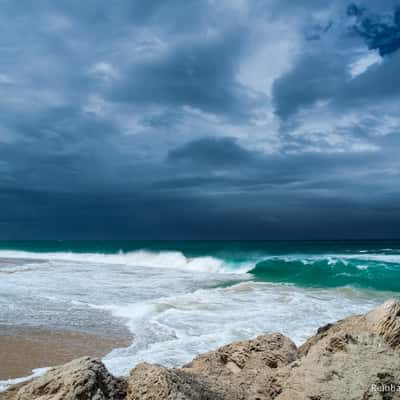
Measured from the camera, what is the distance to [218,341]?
25.1 ft

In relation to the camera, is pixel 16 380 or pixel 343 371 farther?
pixel 16 380

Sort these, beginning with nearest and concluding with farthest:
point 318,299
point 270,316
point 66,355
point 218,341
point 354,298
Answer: point 66,355
point 218,341
point 270,316
point 318,299
point 354,298

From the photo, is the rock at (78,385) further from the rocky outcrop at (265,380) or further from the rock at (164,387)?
the rock at (164,387)

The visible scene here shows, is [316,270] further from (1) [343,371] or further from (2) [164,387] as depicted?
(2) [164,387]

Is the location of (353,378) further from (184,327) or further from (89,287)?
(89,287)

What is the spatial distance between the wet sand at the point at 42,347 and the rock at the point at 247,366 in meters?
3.02

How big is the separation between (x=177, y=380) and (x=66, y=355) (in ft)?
14.3

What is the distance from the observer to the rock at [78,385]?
2.83 meters

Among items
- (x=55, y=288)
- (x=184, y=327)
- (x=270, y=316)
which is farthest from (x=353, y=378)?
(x=55, y=288)

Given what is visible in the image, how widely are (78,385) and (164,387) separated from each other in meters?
0.59

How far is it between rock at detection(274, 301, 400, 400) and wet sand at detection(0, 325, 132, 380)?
4.11 m

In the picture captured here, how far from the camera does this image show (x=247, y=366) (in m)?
4.18

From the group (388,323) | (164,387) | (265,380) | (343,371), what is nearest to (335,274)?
(388,323)

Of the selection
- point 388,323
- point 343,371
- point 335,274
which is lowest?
point 335,274
